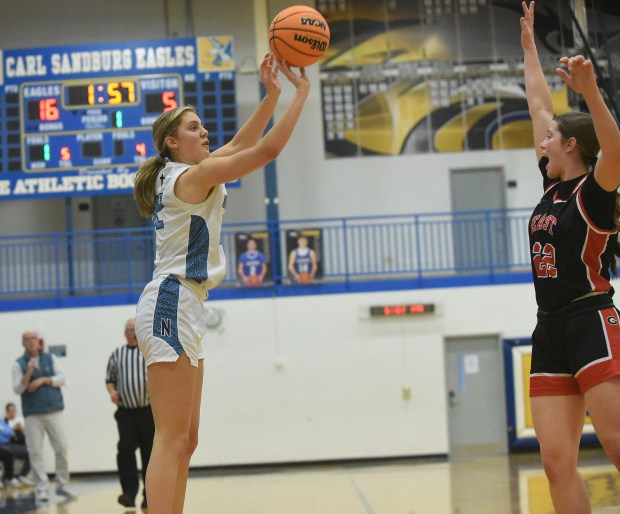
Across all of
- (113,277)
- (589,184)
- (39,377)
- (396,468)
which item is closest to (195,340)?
(589,184)

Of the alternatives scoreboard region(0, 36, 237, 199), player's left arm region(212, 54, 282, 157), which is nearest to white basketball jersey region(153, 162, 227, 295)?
player's left arm region(212, 54, 282, 157)

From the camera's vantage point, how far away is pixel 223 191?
13.1 ft

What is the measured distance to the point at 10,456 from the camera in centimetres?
1136

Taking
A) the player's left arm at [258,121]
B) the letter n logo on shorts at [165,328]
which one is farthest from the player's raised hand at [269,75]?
the letter n logo on shorts at [165,328]

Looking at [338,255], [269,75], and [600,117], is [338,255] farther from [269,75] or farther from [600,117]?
[600,117]

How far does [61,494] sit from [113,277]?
598cm

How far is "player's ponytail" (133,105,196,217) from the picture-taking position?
13.1 ft

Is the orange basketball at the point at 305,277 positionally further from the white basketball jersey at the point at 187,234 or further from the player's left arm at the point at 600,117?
the player's left arm at the point at 600,117

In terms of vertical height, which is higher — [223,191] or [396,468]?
[223,191]

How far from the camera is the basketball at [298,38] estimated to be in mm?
4484

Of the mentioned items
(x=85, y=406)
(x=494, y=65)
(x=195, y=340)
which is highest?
(x=494, y=65)

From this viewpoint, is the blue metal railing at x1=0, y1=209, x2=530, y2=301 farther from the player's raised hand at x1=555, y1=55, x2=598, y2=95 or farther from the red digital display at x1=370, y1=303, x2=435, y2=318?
the player's raised hand at x1=555, y1=55, x2=598, y2=95

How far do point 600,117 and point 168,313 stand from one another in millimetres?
1948

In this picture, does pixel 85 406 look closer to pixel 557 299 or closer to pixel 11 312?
pixel 11 312
